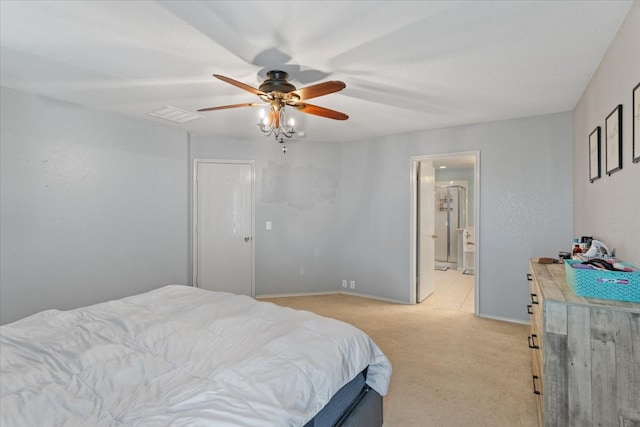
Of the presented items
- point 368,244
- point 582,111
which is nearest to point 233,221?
point 368,244

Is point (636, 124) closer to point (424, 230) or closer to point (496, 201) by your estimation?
point (496, 201)

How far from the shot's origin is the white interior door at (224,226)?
468cm

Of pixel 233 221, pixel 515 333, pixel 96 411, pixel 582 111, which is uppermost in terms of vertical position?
pixel 582 111

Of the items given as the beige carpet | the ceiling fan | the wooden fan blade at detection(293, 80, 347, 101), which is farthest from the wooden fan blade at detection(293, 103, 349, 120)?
the beige carpet

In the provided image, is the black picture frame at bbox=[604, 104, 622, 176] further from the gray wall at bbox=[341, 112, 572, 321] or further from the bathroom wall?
the bathroom wall

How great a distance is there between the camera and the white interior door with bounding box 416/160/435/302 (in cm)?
469

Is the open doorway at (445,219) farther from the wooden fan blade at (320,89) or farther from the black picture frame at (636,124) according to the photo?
the wooden fan blade at (320,89)

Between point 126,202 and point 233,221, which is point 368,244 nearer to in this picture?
point 233,221

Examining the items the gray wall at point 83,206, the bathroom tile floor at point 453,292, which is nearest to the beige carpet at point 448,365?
the bathroom tile floor at point 453,292

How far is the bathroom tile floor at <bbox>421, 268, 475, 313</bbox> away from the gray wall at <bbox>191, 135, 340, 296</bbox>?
→ 1.54 m

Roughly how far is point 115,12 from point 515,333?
428 centimetres

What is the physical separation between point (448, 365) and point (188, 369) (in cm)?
225

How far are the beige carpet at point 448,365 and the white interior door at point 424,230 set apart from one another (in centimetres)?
47

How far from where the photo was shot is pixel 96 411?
1160 millimetres
